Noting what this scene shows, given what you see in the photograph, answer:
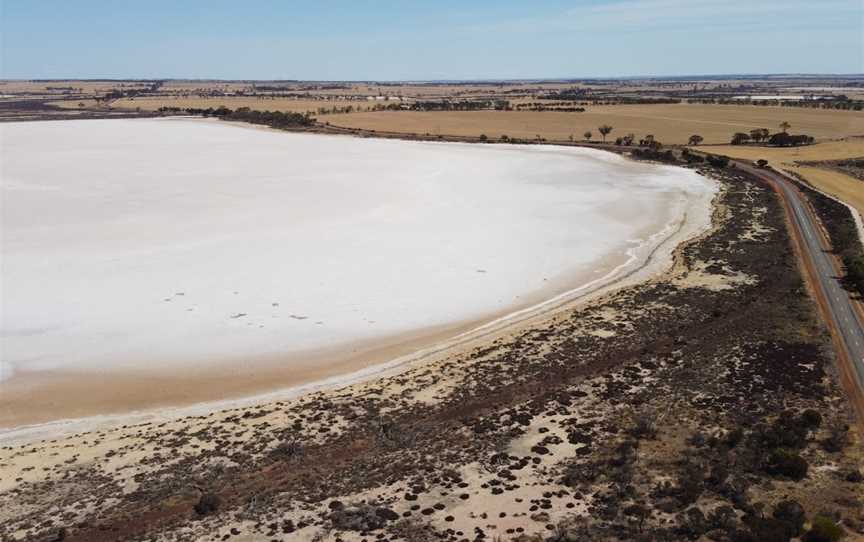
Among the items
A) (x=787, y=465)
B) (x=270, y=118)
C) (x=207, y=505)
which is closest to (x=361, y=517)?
(x=207, y=505)

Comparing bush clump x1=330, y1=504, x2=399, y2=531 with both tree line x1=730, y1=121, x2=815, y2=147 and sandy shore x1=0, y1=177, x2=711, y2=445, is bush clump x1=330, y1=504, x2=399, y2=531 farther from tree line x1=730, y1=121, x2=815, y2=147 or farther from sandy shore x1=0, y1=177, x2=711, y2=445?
tree line x1=730, y1=121, x2=815, y2=147

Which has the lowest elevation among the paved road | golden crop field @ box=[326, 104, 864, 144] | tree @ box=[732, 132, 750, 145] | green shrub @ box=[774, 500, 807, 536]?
green shrub @ box=[774, 500, 807, 536]

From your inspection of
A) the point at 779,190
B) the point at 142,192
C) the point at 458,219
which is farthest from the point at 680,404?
the point at 142,192

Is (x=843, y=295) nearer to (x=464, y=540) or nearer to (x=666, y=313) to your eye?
(x=666, y=313)

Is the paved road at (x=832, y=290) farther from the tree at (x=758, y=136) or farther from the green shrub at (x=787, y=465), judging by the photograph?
the tree at (x=758, y=136)

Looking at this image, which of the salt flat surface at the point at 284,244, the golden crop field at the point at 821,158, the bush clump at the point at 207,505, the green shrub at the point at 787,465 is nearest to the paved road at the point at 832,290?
the golden crop field at the point at 821,158

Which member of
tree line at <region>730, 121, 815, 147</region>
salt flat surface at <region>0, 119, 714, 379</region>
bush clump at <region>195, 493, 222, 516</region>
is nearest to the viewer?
bush clump at <region>195, 493, 222, 516</region>

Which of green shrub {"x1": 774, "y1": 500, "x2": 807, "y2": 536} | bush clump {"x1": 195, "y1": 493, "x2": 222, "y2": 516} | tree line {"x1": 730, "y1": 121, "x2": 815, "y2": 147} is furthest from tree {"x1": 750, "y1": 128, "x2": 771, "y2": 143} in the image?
bush clump {"x1": 195, "y1": 493, "x2": 222, "y2": 516}

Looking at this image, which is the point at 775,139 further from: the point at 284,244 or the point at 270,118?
the point at 270,118
